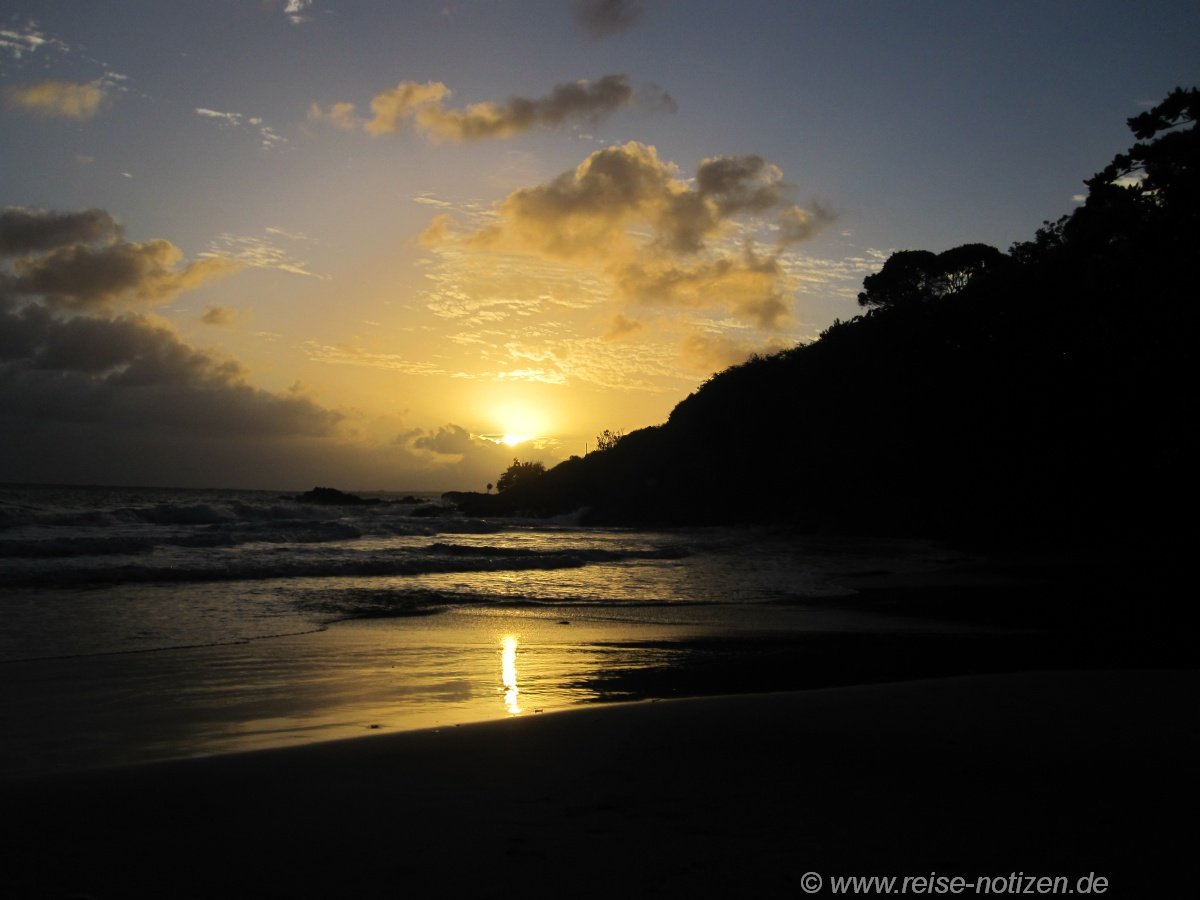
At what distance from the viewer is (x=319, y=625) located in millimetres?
11438

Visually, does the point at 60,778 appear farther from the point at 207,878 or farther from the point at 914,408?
the point at 914,408

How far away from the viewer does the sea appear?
632 centimetres

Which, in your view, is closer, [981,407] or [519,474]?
[981,407]

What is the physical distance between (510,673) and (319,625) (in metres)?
4.50

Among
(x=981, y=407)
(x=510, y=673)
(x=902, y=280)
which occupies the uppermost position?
(x=902, y=280)

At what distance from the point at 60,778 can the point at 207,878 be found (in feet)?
6.48

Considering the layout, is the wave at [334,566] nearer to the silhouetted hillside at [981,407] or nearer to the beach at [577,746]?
the beach at [577,746]

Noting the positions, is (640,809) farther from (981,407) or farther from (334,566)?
(981,407)

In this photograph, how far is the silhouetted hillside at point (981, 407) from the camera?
17766 millimetres

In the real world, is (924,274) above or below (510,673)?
above

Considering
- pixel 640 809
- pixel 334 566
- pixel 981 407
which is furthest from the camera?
pixel 981 407

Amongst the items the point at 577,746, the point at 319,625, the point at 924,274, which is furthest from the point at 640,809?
the point at 924,274

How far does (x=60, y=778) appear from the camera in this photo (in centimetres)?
457

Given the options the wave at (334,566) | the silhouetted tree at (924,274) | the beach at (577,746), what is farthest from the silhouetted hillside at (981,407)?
the wave at (334,566)
